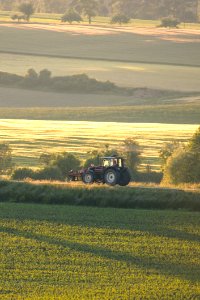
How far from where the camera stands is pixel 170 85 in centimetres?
13688

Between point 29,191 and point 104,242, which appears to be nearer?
point 104,242

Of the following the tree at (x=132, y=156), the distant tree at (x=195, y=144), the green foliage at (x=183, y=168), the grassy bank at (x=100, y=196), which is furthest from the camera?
the tree at (x=132, y=156)

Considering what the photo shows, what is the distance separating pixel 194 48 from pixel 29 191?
379ft

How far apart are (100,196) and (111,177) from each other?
299 centimetres

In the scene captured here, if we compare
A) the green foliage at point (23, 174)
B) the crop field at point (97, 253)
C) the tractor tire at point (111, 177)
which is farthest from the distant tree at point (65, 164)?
the crop field at point (97, 253)

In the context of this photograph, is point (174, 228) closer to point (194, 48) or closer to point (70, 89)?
point (70, 89)

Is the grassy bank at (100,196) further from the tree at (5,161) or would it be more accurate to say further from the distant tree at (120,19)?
the distant tree at (120,19)

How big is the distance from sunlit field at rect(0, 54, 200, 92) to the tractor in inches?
3354

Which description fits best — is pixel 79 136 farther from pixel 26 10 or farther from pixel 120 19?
pixel 120 19

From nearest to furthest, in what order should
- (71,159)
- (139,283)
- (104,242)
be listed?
(139,283) → (104,242) → (71,159)

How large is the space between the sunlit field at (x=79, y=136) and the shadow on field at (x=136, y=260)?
36183mm

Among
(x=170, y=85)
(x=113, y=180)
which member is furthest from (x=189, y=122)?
(x=113, y=180)

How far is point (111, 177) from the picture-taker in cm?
4838

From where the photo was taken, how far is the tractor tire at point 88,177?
49309 millimetres
